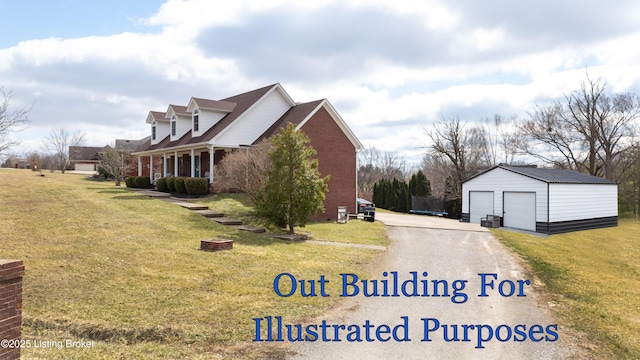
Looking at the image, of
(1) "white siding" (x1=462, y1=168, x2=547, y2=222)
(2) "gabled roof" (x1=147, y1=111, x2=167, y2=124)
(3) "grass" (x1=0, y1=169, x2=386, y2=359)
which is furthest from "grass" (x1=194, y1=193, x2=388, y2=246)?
(2) "gabled roof" (x1=147, y1=111, x2=167, y2=124)

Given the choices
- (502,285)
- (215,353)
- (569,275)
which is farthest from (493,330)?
(569,275)

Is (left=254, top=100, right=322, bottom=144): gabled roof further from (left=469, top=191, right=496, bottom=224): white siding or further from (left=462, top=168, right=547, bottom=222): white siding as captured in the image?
(left=469, top=191, right=496, bottom=224): white siding

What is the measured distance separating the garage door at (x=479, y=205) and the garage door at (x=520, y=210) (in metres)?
1.35

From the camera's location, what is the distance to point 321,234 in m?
17.1

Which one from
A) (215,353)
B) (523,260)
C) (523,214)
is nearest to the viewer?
(215,353)

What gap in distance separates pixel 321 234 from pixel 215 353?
11.3m

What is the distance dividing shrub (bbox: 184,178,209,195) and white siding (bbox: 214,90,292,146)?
8.10 feet

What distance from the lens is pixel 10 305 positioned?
5.11m

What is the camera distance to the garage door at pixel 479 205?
25.6 metres

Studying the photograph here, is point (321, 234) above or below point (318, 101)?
below

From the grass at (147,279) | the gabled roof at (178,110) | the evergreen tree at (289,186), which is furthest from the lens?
the gabled roof at (178,110)

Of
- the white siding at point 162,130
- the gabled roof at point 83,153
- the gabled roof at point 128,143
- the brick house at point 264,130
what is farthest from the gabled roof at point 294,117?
the gabled roof at point 83,153

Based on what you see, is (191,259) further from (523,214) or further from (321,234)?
(523,214)

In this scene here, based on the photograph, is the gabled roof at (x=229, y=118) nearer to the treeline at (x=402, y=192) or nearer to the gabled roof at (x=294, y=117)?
the gabled roof at (x=294, y=117)
